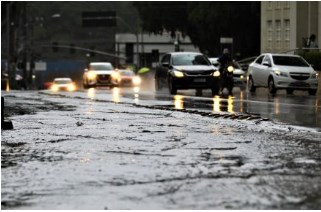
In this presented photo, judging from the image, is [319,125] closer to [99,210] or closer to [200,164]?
[200,164]

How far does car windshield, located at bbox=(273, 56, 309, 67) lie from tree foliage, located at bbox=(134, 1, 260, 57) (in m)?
38.4

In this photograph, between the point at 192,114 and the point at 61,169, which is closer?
the point at 61,169

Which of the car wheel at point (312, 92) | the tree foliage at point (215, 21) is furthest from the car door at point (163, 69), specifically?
the tree foliage at point (215, 21)

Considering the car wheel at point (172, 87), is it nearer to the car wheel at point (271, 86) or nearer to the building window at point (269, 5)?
the car wheel at point (271, 86)

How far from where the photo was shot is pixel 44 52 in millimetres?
166375

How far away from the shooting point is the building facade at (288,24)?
193 ft

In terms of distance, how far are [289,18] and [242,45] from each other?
39.9ft

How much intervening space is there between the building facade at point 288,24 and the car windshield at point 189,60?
2611 centimetres

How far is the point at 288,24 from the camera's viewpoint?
204 ft

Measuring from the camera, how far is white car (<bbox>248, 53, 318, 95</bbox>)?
1197 inches

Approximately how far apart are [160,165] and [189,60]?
70.5ft

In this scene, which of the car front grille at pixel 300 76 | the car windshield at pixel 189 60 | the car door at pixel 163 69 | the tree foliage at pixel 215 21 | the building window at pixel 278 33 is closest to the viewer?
the car front grille at pixel 300 76

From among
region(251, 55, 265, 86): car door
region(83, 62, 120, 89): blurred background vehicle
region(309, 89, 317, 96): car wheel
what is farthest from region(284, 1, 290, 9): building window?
region(309, 89, 317, 96): car wheel

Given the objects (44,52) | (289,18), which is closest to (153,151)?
(289,18)
